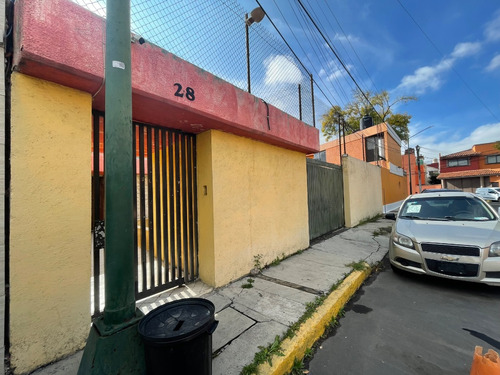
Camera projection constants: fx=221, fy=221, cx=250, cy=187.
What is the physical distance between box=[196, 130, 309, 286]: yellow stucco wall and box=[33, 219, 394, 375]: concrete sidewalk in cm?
35

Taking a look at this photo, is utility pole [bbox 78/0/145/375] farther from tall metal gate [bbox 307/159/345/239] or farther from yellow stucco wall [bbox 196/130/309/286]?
tall metal gate [bbox 307/159/345/239]

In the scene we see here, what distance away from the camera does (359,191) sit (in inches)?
380

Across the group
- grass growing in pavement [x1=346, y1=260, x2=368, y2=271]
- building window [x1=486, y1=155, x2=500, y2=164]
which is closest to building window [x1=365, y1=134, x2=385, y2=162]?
grass growing in pavement [x1=346, y1=260, x2=368, y2=271]

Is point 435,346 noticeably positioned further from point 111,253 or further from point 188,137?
point 188,137

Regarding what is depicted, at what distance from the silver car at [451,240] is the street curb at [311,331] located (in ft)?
3.62

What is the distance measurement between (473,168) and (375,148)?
1225 inches

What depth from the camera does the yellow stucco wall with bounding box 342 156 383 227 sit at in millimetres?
8578

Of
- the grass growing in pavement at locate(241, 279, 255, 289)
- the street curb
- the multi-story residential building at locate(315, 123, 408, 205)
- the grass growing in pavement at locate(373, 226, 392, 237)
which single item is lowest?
the street curb

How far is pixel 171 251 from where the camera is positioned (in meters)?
3.41

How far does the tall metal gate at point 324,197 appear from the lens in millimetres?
6624

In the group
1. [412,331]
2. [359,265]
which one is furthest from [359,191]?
[412,331]

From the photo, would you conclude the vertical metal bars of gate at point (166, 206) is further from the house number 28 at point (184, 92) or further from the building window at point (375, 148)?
the building window at point (375, 148)

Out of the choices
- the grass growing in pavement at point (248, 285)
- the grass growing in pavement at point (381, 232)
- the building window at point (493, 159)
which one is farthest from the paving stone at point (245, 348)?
the building window at point (493, 159)

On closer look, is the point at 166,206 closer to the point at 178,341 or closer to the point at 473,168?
the point at 178,341
